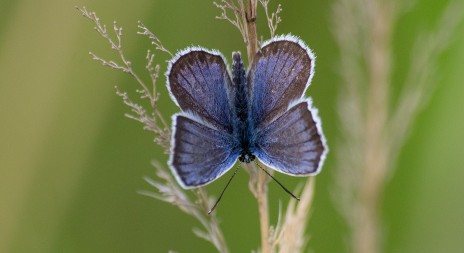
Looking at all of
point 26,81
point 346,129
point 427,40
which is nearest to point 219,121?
point 346,129

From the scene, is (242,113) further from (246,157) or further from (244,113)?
(246,157)

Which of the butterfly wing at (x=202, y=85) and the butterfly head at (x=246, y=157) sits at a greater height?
the butterfly wing at (x=202, y=85)

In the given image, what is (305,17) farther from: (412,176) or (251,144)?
(251,144)

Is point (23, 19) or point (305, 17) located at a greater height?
point (305, 17)

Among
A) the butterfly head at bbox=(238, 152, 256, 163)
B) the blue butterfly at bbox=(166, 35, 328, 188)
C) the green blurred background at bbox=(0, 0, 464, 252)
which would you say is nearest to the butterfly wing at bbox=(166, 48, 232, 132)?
the blue butterfly at bbox=(166, 35, 328, 188)

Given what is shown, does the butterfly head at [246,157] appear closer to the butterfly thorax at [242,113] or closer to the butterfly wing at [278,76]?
the butterfly thorax at [242,113]

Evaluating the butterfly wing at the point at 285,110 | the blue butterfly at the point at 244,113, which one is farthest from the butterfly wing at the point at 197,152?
the butterfly wing at the point at 285,110

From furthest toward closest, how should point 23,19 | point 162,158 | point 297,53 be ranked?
1. point 162,158
2. point 23,19
3. point 297,53
